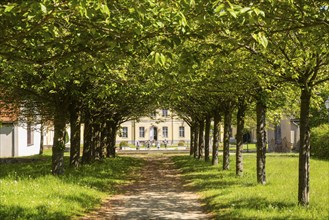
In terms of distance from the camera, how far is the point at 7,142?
3809 centimetres

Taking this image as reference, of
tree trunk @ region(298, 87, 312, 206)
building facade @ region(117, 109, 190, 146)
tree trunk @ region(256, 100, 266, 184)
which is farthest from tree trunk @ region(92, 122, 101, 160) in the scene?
building facade @ region(117, 109, 190, 146)

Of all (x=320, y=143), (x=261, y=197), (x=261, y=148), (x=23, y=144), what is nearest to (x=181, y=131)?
(x=23, y=144)

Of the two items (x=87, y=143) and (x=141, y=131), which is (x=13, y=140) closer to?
(x=87, y=143)

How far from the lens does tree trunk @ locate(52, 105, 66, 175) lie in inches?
739

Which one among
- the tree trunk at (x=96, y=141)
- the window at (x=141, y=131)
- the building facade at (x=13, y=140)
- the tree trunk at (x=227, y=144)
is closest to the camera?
the tree trunk at (x=227, y=144)

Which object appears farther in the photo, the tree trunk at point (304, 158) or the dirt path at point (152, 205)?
the dirt path at point (152, 205)

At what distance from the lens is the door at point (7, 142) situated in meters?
37.5

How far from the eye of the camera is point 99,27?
24.7 ft

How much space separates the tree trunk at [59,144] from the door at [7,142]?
20.1 meters

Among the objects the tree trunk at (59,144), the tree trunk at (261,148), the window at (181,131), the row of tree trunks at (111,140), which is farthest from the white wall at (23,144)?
the window at (181,131)

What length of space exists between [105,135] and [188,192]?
1993cm

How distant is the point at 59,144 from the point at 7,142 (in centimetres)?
2121

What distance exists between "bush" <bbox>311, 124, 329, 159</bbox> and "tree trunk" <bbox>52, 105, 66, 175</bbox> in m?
20.9

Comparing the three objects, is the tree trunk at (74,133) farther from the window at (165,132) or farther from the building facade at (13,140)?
the window at (165,132)
